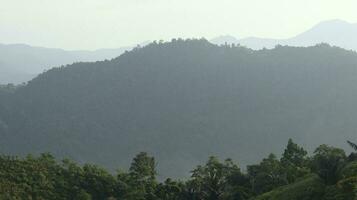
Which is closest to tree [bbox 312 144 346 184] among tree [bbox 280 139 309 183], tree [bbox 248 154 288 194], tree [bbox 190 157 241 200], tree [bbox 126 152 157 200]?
tree [bbox 248 154 288 194]

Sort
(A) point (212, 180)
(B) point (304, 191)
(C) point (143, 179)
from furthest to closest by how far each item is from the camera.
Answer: (C) point (143, 179)
(A) point (212, 180)
(B) point (304, 191)

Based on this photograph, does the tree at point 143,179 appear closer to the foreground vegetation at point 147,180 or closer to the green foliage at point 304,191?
the foreground vegetation at point 147,180

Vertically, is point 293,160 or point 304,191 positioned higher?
point 293,160

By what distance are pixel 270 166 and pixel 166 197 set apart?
14131mm

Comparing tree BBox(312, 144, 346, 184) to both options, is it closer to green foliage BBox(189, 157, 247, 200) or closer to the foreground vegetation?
the foreground vegetation

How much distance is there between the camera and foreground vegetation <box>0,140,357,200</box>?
177 ft

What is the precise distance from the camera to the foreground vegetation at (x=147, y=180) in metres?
53.8

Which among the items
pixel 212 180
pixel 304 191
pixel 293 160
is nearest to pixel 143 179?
pixel 212 180

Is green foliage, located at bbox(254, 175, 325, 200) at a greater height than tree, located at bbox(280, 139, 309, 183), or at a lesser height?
lesser

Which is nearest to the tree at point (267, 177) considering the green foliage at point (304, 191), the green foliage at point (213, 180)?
the green foliage at point (213, 180)

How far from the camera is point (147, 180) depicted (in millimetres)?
68938

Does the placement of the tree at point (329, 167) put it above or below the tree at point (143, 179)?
below

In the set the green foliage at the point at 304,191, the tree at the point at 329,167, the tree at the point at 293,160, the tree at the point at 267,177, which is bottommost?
the green foliage at the point at 304,191

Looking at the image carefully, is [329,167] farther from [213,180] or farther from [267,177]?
[213,180]
